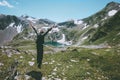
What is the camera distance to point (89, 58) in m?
42.4

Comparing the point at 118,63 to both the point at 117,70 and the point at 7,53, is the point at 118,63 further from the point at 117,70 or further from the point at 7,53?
the point at 7,53

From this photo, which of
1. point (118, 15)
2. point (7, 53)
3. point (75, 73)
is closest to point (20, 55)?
point (7, 53)

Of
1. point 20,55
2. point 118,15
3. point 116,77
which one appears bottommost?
point 116,77

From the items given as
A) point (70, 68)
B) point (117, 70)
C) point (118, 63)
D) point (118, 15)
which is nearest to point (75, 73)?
point (70, 68)

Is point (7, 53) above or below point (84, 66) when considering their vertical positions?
above

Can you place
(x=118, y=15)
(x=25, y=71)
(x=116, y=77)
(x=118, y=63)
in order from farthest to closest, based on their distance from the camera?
(x=118, y=15) → (x=118, y=63) → (x=116, y=77) → (x=25, y=71)

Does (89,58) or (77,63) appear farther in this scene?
(89,58)

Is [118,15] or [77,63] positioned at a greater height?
[118,15]

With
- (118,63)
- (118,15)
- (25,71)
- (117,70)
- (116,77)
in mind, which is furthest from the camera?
(118,15)

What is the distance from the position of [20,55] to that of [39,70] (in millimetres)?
10484

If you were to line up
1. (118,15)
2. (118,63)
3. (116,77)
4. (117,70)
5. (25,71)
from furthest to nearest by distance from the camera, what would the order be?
(118,15) → (118,63) → (117,70) → (116,77) → (25,71)

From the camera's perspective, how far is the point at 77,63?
38531 millimetres

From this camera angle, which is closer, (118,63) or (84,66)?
(84,66)

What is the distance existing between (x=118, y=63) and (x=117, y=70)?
4.24 meters
